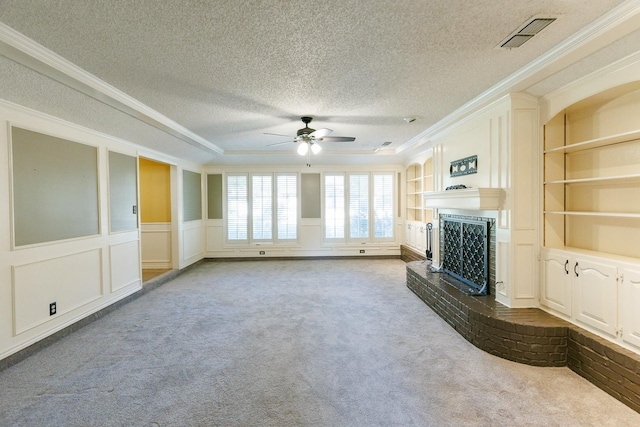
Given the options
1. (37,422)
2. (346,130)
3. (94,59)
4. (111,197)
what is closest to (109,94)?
(94,59)

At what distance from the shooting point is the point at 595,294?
8.18 ft

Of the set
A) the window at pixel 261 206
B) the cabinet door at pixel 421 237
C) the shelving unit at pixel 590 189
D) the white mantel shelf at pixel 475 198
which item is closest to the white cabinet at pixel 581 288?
the shelving unit at pixel 590 189

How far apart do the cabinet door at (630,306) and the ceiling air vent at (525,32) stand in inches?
74.1

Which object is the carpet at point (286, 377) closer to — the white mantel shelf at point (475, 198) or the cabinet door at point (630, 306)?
the cabinet door at point (630, 306)

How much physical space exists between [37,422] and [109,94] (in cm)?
275

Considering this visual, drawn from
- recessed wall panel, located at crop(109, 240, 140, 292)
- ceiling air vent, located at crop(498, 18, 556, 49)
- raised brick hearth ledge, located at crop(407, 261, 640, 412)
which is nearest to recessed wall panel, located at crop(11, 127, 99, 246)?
recessed wall panel, located at crop(109, 240, 140, 292)

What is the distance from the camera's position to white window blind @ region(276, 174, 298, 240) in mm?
7582

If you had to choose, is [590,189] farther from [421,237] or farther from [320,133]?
[421,237]

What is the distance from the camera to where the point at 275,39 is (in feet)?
6.88

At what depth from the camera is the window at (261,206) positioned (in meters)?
7.53

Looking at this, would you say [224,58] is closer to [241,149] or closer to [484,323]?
[484,323]

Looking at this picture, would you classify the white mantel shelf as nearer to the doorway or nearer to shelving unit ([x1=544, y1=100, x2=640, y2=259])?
shelving unit ([x1=544, y1=100, x2=640, y2=259])

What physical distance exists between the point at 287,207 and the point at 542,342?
5.87m

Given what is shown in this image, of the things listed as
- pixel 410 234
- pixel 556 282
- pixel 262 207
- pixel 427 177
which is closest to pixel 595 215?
pixel 556 282
